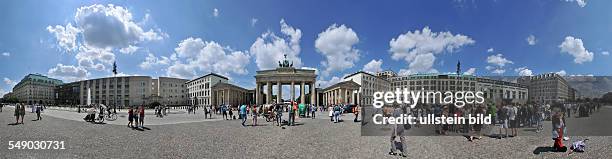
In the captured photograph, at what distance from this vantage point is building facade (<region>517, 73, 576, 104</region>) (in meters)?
17.8

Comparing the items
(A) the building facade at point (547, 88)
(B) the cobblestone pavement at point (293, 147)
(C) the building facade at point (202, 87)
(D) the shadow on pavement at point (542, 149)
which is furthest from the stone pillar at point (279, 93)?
(D) the shadow on pavement at point (542, 149)

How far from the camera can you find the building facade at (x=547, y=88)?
1784 cm

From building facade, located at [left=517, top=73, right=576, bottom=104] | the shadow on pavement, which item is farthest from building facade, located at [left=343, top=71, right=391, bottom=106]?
the shadow on pavement

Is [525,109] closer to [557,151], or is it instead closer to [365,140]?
[557,151]

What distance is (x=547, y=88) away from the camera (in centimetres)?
1925

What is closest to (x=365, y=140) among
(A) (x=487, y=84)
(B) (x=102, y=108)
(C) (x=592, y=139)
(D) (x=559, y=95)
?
(C) (x=592, y=139)

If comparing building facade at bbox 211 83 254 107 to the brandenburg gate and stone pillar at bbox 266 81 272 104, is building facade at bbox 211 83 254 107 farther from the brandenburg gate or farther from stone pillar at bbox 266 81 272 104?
the brandenburg gate

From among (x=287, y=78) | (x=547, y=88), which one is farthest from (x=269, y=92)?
(x=547, y=88)

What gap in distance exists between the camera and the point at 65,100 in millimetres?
127750

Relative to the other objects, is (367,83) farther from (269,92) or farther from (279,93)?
(269,92)

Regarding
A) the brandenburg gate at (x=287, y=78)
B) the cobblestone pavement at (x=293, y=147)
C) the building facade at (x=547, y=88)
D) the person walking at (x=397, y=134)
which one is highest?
the brandenburg gate at (x=287, y=78)

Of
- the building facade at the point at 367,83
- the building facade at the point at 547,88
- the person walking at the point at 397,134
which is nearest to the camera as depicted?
the person walking at the point at 397,134

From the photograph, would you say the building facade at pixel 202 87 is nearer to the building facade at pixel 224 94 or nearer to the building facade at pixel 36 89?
the building facade at pixel 224 94

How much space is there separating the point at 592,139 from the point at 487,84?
6587 mm
